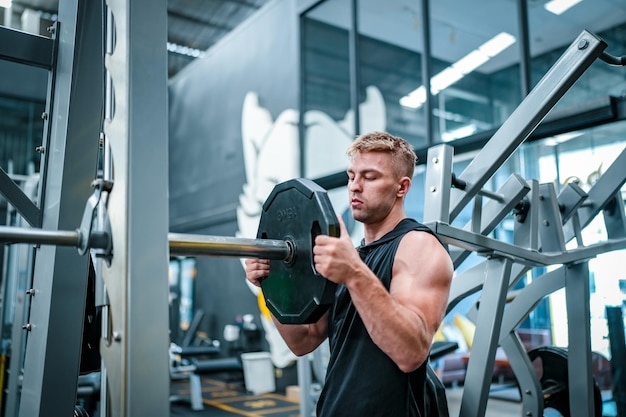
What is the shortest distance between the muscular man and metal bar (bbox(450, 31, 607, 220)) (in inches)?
20.1

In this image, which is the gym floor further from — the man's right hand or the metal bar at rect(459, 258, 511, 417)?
the man's right hand

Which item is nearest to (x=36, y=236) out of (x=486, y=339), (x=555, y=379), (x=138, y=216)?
(x=138, y=216)

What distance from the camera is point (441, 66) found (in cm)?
496

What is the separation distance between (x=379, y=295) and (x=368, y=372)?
25 centimetres

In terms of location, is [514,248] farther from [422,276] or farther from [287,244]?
[287,244]

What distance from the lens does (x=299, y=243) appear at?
111 cm

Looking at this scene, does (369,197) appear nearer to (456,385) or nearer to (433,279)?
(433,279)

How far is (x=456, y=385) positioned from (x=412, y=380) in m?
4.82

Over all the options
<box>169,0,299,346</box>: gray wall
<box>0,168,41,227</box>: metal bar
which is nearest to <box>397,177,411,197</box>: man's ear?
<box>0,168,41,227</box>: metal bar

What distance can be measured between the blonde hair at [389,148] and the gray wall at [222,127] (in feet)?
16.1

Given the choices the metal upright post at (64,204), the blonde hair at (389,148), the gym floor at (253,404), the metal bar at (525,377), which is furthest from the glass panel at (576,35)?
the metal upright post at (64,204)

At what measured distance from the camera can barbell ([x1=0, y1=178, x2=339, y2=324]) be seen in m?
0.97

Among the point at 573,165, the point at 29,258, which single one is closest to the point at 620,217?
the point at 573,165

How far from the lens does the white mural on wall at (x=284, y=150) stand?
18.3 feet
